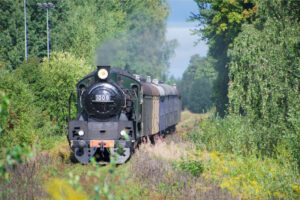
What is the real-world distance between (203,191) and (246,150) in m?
4.10

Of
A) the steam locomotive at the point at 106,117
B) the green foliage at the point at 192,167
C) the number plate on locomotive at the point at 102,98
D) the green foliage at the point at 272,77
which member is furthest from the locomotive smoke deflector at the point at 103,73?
the green foliage at the point at 272,77

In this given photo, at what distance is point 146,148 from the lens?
13.8 m

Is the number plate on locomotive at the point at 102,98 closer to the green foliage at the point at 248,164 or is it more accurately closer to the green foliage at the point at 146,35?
the green foliage at the point at 248,164

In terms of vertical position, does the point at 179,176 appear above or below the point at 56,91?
below

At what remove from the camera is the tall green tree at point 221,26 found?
89.7ft

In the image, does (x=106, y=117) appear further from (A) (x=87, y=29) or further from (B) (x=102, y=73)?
(A) (x=87, y=29)

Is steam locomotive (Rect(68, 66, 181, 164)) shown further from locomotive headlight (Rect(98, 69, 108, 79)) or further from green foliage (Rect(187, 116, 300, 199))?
green foliage (Rect(187, 116, 300, 199))

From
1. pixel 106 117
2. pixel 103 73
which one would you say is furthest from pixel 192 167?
pixel 103 73

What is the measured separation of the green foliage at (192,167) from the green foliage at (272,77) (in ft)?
8.07

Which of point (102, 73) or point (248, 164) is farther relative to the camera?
point (102, 73)

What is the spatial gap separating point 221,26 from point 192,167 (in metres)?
19.3

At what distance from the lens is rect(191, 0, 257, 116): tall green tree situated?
27350 millimetres

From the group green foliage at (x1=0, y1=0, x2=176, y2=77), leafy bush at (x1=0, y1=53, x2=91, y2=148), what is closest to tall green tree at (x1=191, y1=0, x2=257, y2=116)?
green foliage at (x1=0, y1=0, x2=176, y2=77)

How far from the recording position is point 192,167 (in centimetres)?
1099
